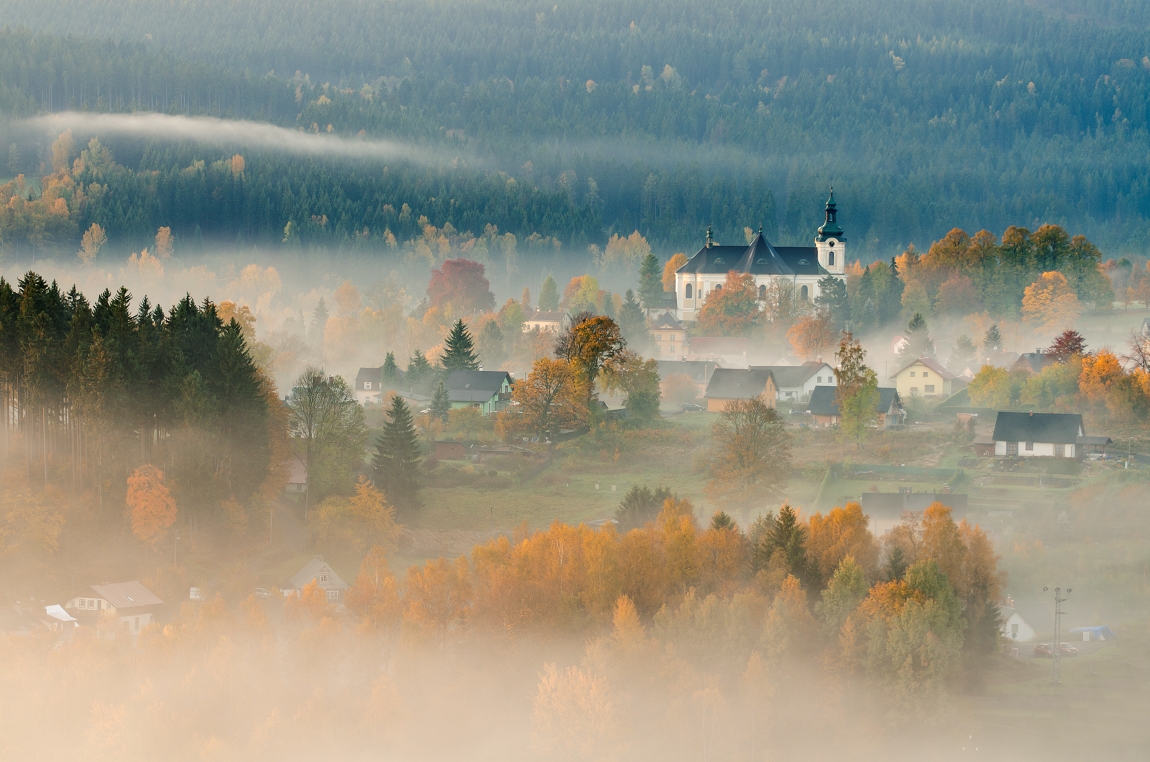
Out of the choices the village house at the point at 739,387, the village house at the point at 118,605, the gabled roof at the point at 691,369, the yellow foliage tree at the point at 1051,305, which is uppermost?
the yellow foliage tree at the point at 1051,305

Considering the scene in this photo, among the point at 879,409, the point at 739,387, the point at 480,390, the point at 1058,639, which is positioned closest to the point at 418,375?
the point at 480,390

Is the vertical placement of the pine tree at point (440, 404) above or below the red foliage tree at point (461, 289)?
below

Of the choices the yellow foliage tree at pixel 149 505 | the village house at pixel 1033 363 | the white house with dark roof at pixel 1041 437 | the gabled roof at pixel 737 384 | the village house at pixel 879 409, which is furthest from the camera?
the village house at pixel 1033 363

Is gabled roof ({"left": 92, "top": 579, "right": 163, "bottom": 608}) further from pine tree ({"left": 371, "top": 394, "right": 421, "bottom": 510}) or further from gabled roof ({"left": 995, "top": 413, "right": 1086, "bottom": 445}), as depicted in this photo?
gabled roof ({"left": 995, "top": 413, "right": 1086, "bottom": 445})

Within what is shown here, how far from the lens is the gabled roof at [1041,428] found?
66.9m

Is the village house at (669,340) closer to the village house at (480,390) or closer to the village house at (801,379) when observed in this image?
the village house at (801,379)

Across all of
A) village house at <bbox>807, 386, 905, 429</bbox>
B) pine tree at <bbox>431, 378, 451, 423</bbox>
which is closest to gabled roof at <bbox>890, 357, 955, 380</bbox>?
village house at <bbox>807, 386, 905, 429</bbox>

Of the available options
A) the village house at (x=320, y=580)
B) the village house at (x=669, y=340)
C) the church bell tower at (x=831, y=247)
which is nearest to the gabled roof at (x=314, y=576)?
the village house at (x=320, y=580)

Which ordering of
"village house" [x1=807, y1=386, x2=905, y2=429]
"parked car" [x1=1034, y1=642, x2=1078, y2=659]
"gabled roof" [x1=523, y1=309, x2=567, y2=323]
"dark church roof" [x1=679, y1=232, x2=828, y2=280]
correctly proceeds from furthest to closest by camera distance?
"dark church roof" [x1=679, y1=232, x2=828, y2=280], "gabled roof" [x1=523, y1=309, x2=567, y2=323], "village house" [x1=807, y1=386, x2=905, y2=429], "parked car" [x1=1034, y1=642, x2=1078, y2=659]

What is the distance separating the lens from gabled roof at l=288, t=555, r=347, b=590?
50.8 meters

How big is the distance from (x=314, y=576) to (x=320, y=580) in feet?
0.81

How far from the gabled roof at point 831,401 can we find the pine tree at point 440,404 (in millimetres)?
18651

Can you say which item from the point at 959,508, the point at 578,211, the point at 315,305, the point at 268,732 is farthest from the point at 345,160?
the point at 268,732

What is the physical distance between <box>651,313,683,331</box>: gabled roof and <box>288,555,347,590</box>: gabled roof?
59.8m
